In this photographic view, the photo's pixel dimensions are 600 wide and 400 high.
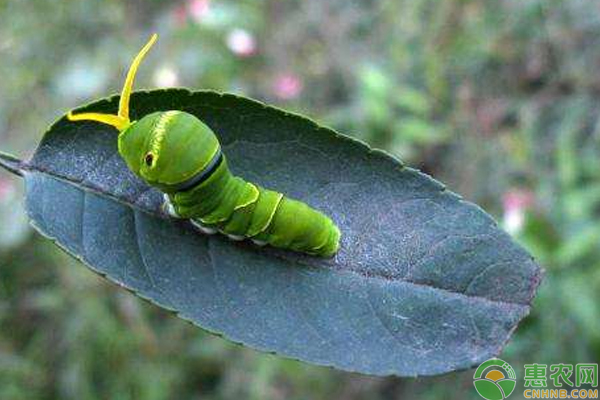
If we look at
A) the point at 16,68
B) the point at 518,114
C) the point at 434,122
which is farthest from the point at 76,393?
the point at 518,114

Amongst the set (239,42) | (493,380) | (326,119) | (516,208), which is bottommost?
(493,380)

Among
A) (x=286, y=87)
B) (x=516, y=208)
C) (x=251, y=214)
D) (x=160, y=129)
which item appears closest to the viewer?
(x=160, y=129)

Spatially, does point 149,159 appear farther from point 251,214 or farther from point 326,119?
point 326,119

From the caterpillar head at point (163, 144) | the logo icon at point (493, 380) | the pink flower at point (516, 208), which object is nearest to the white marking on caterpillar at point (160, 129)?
the caterpillar head at point (163, 144)

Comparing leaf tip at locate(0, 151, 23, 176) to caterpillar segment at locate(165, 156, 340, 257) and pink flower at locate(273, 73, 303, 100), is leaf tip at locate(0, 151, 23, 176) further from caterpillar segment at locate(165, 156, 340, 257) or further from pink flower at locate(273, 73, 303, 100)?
pink flower at locate(273, 73, 303, 100)

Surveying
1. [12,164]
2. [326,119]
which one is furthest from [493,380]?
[326,119]

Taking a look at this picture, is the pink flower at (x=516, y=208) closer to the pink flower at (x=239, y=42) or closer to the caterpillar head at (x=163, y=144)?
the pink flower at (x=239, y=42)

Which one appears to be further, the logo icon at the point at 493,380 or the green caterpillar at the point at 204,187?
the logo icon at the point at 493,380
